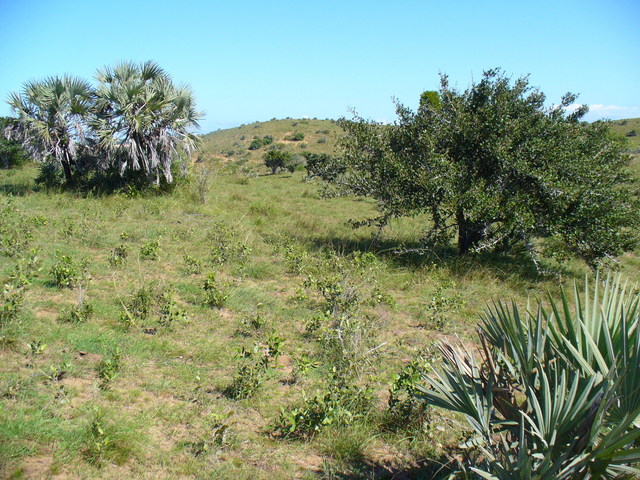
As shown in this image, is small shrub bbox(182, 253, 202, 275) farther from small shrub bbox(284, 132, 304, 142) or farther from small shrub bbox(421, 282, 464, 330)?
small shrub bbox(284, 132, 304, 142)

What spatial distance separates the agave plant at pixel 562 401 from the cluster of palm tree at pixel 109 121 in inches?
475

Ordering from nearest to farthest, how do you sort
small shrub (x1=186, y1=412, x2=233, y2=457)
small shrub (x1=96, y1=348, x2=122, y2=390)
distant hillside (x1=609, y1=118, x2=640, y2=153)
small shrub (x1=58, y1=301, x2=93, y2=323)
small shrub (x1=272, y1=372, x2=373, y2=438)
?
1. small shrub (x1=186, y1=412, x2=233, y2=457)
2. small shrub (x1=272, y1=372, x2=373, y2=438)
3. small shrub (x1=96, y1=348, x2=122, y2=390)
4. small shrub (x1=58, y1=301, x2=93, y2=323)
5. distant hillside (x1=609, y1=118, x2=640, y2=153)

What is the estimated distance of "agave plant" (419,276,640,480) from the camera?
1896mm

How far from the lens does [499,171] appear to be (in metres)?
7.86

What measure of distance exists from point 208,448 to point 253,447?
0.34 metres

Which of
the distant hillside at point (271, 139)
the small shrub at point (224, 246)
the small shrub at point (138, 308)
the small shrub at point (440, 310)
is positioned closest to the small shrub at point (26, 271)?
the small shrub at point (138, 308)

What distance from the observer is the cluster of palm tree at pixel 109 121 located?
1237 cm

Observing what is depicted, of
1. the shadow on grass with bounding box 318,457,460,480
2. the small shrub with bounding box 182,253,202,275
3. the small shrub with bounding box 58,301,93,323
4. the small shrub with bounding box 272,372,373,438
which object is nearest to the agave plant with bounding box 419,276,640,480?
the shadow on grass with bounding box 318,457,460,480

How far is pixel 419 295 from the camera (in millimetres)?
→ 7027

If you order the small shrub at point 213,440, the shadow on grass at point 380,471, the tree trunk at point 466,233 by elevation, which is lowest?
the shadow on grass at point 380,471

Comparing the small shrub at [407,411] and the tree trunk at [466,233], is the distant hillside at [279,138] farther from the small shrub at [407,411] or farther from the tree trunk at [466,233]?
the small shrub at [407,411]

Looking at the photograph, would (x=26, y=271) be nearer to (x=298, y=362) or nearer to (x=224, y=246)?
(x=224, y=246)

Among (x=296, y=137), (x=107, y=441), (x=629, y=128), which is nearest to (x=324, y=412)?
(x=107, y=441)

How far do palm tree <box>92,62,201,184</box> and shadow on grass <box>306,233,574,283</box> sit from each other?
613 cm
